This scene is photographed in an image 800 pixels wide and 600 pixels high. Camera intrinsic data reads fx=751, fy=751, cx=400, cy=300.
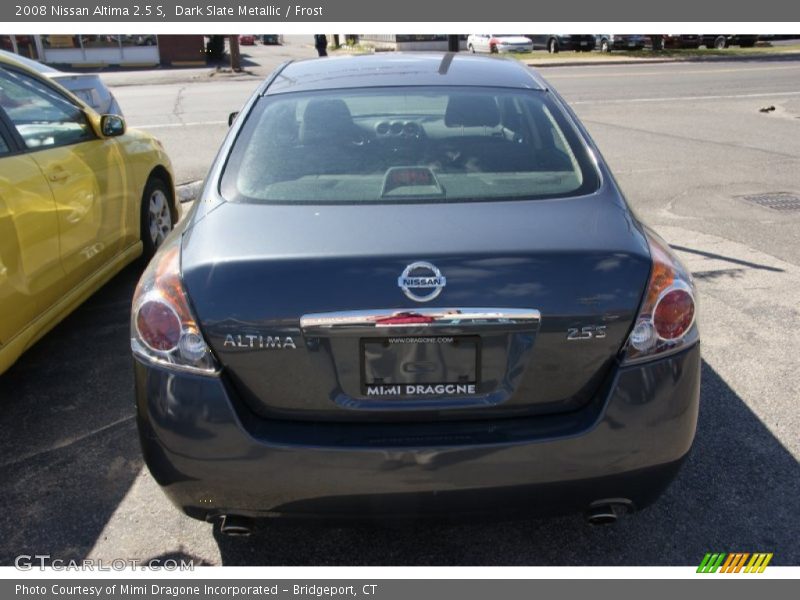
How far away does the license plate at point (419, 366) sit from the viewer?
2174 mm

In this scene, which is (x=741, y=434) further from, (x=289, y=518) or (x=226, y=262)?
(x=226, y=262)

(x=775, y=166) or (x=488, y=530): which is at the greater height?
(x=488, y=530)

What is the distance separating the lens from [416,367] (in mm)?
2209

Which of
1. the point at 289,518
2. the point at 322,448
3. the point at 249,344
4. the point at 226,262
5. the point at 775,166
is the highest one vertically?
the point at 226,262

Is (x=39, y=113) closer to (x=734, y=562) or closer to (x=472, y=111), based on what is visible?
(x=472, y=111)

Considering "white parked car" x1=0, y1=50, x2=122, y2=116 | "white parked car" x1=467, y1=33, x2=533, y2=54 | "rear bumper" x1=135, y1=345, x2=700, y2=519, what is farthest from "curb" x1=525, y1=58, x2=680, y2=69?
"rear bumper" x1=135, y1=345, x2=700, y2=519

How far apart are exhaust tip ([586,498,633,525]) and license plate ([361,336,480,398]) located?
1.81 ft

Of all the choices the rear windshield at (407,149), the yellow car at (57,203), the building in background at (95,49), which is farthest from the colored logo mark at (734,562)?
the building in background at (95,49)

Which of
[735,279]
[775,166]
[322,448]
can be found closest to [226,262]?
[322,448]

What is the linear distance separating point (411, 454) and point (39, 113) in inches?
134

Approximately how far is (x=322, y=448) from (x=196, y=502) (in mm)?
472

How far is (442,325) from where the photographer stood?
84.0 inches

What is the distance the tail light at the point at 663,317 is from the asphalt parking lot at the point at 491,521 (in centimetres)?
74

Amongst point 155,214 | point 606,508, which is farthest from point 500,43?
point 606,508
